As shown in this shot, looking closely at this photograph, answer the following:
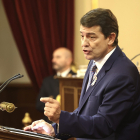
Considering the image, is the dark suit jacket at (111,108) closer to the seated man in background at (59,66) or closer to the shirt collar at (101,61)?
the shirt collar at (101,61)

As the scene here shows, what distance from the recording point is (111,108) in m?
1.47

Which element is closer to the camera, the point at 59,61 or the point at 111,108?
the point at 111,108

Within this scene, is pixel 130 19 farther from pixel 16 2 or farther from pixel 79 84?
pixel 16 2

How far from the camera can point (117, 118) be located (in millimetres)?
1471

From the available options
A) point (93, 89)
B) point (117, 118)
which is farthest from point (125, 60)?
point (117, 118)

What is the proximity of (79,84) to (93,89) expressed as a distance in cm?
164

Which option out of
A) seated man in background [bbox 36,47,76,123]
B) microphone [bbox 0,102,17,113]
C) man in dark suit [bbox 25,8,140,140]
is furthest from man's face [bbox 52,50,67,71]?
microphone [bbox 0,102,17,113]

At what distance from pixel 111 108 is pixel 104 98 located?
9cm

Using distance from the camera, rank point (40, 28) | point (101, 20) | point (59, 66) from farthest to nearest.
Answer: point (40, 28) < point (59, 66) < point (101, 20)

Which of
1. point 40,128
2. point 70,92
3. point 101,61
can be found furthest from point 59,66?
point 40,128

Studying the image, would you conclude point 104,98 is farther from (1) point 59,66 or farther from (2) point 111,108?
(1) point 59,66

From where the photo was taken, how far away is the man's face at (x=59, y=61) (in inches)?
182

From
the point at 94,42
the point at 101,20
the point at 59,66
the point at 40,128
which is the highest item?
the point at 101,20

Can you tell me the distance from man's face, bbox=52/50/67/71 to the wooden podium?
1084 mm
